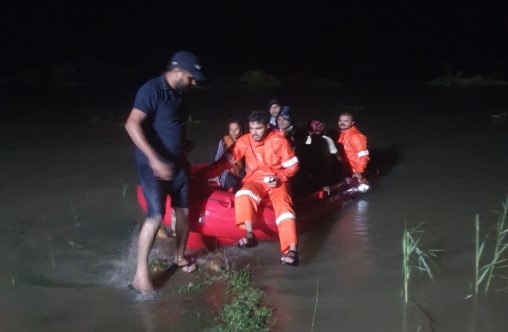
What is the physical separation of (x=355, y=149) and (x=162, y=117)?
3.94m

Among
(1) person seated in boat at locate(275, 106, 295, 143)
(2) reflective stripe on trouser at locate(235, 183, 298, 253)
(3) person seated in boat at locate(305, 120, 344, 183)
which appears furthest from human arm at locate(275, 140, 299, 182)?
(3) person seated in boat at locate(305, 120, 344, 183)

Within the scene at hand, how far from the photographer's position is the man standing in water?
4.69m

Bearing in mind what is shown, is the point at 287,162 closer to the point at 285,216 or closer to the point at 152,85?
the point at 285,216

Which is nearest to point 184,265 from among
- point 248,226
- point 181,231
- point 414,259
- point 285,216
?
point 181,231

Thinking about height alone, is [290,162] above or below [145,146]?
below

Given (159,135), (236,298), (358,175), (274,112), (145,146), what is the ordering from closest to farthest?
(145,146)
(159,135)
(236,298)
(274,112)
(358,175)

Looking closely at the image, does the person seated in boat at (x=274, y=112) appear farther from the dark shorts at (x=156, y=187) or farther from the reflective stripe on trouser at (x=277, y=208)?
the dark shorts at (x=156, y=187)

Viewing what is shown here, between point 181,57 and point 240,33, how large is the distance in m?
29.8

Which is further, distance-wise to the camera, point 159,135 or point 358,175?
point 358,175

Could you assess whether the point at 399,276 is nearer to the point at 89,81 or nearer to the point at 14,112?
the point at 14,112

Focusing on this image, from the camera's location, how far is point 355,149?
8281mm

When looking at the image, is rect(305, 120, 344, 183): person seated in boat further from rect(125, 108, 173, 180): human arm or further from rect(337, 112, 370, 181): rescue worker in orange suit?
rect(125, 108, 173, 180): human arm

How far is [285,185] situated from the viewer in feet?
20.0

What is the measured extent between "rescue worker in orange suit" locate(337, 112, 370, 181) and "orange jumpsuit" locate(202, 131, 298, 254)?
2.16 meters
